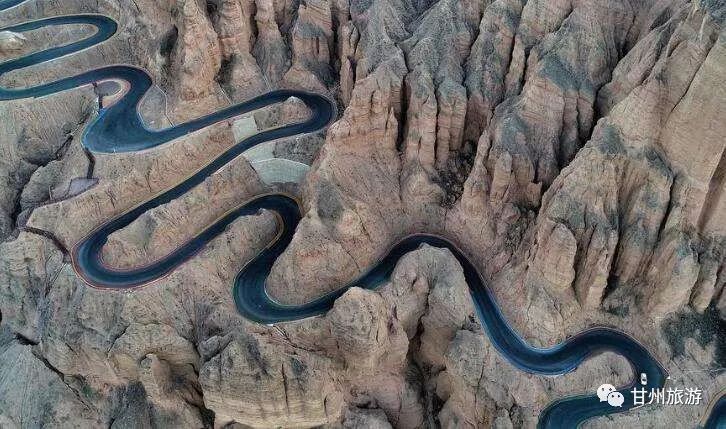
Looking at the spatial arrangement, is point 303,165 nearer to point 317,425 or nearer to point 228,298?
point 228,298

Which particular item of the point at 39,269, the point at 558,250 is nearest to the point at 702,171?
the point at 558,250

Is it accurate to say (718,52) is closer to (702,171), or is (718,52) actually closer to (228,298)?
(702,171)

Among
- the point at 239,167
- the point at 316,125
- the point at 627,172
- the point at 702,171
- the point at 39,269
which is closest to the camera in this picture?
the point at 702,171

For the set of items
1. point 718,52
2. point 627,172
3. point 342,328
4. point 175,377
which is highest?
point 718,52

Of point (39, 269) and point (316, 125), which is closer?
point (39, 269)

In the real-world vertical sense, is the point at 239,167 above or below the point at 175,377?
above

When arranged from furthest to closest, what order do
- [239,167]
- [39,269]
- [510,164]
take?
[239,167] < [39,269] < [510,164]

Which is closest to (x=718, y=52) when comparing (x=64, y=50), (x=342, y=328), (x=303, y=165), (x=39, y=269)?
(x=342, y=328)
